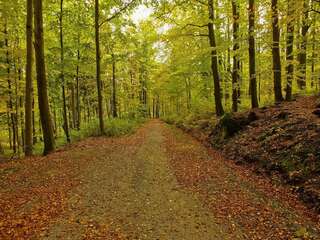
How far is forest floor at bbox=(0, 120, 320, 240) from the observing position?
4.87m

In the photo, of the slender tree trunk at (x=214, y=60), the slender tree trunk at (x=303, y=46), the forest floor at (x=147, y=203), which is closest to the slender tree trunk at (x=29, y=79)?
the forest floor at (x=147, y=203)

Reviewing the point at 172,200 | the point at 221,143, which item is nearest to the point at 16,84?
the point at 221,143

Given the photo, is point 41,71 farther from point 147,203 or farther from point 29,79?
point 147,203

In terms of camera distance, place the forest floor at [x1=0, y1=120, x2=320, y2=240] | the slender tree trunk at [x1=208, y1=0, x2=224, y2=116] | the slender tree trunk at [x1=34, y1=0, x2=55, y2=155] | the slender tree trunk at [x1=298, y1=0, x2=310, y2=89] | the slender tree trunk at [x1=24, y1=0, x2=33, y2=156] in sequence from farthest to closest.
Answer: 1. the slender tree trunk at [x1=208, y1=0, x2=224, y2=116]
2. the slender tree trunk at [x1=298, y1=0, x2=310, y2=89]
3. the slender tree trunk at [x1=24, y1=0, x2=33, y2=156]
4. the slender tree trunk at [x1=34, y1=0, x2=55, y2=155]
5. the forest floor at [x1=0, y1=120, x2=320, y2=240]

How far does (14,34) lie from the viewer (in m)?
18.0

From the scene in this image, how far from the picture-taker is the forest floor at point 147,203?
4.87m

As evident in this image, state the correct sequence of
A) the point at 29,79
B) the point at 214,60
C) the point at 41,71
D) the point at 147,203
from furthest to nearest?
the point at 214,60 → the point at 29,79 → the point at 41,71 → the point at 147,203

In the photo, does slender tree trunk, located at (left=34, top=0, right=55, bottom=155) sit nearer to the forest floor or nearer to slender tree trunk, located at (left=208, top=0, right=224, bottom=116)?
the forest floor

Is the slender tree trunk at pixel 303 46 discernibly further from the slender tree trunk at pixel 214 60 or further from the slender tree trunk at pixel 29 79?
the slender tree trunk at pixel 29 79

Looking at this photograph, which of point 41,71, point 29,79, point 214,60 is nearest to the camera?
point 41,71

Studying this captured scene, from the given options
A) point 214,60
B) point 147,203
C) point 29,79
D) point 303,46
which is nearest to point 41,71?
point 29,79

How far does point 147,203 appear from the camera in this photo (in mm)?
6113

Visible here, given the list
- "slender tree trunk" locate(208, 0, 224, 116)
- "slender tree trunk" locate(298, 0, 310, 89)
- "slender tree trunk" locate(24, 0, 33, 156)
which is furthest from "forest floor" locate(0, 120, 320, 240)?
"slender tree trunk" locate(298, 0, 310, 89)

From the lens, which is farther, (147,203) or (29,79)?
(29,79)
